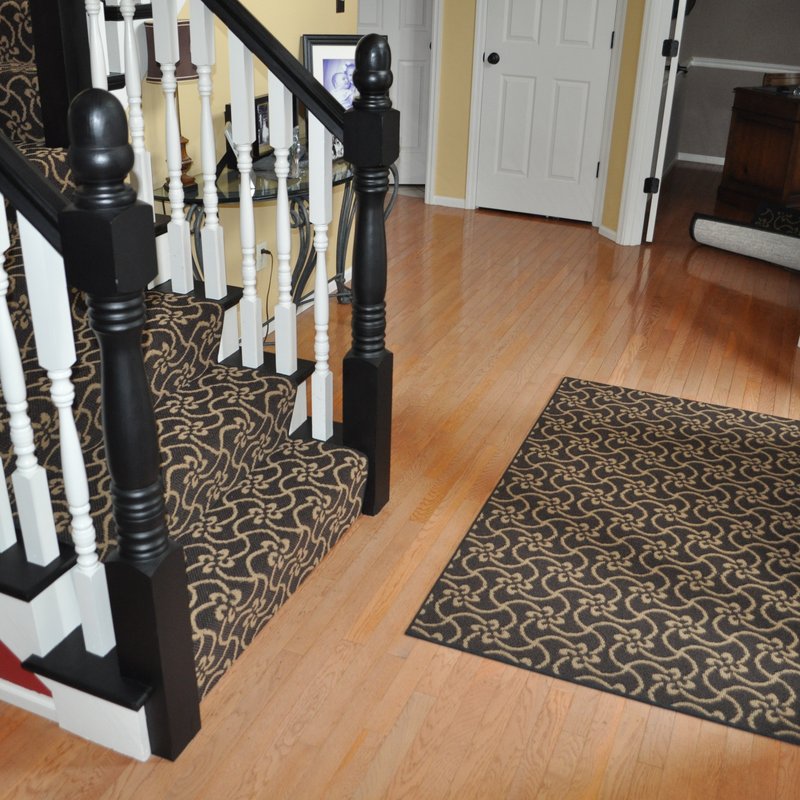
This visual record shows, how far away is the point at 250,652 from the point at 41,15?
73.6 inches

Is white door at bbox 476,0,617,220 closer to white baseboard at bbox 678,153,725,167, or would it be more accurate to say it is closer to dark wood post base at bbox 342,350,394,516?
white baseboard at bbox 678,153,725,167

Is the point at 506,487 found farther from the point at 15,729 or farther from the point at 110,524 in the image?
the point at 15,729

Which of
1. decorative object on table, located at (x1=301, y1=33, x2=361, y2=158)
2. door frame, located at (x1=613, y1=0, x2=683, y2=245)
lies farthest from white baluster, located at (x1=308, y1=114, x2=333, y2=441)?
door frame, located at (x1=613, y1=0, x2=683, y2=245)

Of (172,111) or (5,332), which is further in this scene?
(172,111)

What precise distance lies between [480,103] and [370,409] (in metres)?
4.23

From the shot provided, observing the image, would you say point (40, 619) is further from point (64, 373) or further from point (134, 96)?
point (134, 96)

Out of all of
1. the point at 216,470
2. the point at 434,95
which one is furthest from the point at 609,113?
the point at 216,470

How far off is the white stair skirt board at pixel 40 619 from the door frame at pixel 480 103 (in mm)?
5073

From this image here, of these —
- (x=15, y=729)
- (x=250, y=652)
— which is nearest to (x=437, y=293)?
(x=250, y=652)

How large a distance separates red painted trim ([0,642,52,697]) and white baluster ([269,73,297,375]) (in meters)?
1.13

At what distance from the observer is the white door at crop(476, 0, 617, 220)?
6.13 metres

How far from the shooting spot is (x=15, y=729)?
2.19m

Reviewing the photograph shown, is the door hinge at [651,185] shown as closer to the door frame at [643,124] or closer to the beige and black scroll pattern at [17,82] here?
the door frame at [643,124]

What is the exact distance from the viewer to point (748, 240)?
5.72 m
